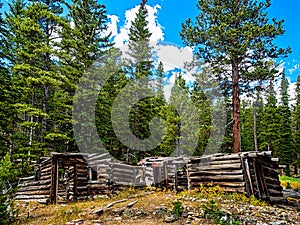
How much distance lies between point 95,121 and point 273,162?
1540 cm

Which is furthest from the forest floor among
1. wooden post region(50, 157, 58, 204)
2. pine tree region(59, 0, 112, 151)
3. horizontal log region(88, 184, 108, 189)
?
pine tree region(59, 0, 112, 151)

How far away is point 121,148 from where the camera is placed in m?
30.5

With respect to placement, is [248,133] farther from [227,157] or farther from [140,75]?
[227,157]

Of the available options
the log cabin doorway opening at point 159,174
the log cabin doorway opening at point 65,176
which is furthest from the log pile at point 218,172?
the log cabin doorway opening at point 65,176

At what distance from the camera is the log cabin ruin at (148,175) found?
12711mm

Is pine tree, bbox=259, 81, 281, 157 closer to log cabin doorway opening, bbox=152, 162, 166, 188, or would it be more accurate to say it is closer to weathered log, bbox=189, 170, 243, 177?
log cabin doorway opening, bbox=152, 162, 166, 188

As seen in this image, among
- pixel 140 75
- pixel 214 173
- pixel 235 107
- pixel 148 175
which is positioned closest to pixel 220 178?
pixel 214 173

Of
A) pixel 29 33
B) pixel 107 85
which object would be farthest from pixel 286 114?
pixel 29 33

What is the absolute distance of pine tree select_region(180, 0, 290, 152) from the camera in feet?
55.3

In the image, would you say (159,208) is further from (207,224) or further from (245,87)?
(245,87)

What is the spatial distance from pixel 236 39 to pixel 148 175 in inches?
501

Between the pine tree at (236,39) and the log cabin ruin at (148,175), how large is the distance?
3909 millimetres

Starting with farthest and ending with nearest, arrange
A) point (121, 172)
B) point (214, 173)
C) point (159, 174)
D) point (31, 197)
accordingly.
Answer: point (121, 172)
point (159, 174)
point (31, 197)
point (214, 173)

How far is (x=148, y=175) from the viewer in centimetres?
2169
